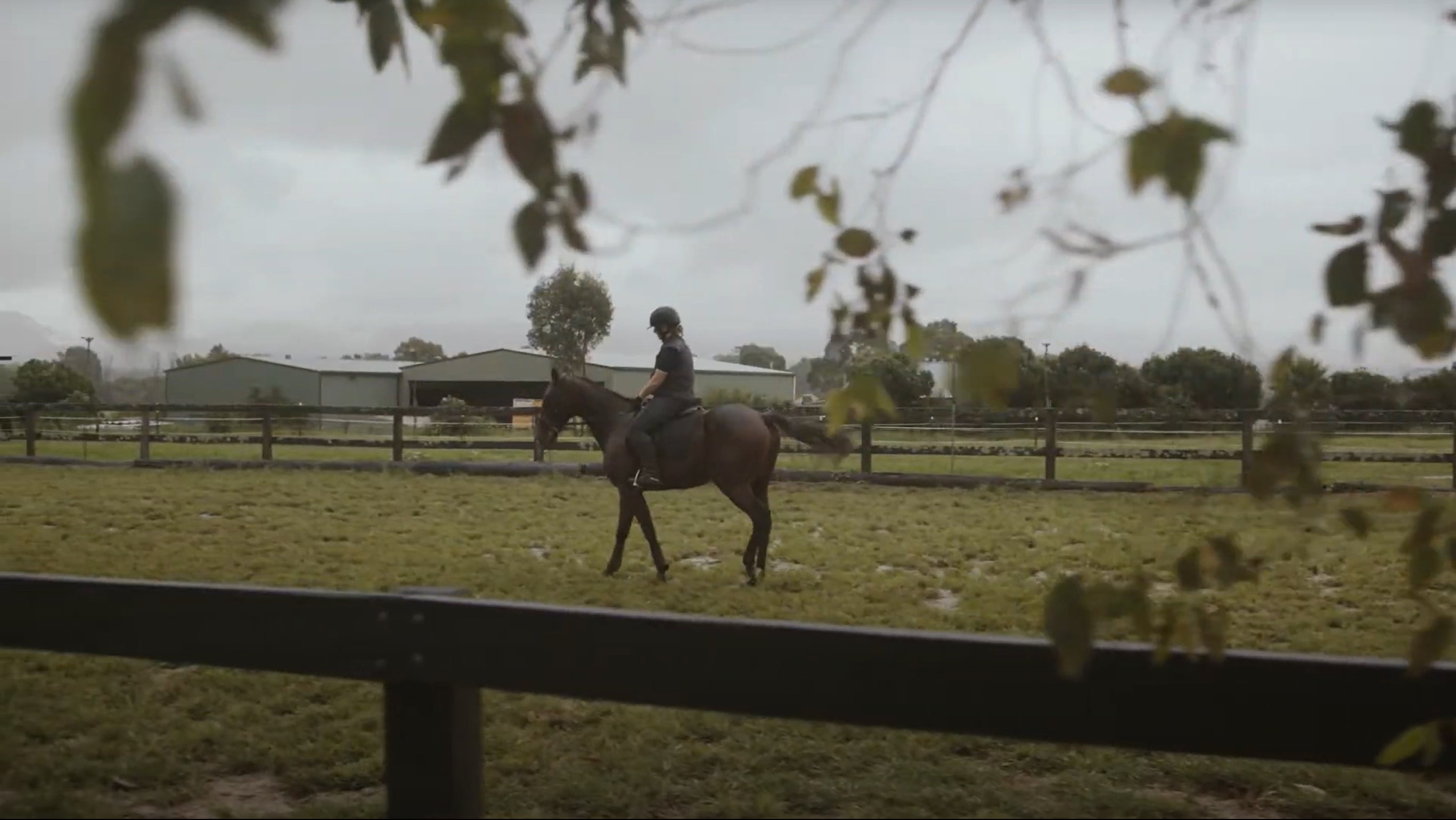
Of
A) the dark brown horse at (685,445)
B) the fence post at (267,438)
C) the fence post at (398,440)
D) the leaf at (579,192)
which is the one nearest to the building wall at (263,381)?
the fence post at (267,438)

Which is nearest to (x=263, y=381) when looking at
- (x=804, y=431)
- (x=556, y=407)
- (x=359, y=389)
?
(x=359, y=389)

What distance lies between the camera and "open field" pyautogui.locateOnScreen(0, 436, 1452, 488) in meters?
13.4

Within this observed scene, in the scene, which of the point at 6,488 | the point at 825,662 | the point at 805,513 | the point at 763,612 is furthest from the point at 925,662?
the point at 6,488

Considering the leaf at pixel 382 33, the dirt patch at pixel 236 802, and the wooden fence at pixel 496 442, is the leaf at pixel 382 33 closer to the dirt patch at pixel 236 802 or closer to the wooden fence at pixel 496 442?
the dirt patch at pixel 236 802

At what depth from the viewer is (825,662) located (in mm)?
1901

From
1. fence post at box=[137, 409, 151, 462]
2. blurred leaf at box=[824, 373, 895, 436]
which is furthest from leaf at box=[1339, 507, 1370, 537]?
fence post at box=[137, 409, 151, 462]

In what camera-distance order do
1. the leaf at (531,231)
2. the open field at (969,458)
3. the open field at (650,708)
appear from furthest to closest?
the open field at (969,458) → the open field at (650,708) → the leaf at (531,231)

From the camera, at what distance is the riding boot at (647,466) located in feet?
24.2

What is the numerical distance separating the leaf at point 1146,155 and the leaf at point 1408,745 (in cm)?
88

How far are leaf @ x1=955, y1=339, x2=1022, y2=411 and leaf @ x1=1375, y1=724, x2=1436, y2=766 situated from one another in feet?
2.39

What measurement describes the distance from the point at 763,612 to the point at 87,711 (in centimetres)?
334

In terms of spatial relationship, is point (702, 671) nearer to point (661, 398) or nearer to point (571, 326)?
point (661, 398)

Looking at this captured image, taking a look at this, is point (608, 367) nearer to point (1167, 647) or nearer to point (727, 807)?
point (727, 807)

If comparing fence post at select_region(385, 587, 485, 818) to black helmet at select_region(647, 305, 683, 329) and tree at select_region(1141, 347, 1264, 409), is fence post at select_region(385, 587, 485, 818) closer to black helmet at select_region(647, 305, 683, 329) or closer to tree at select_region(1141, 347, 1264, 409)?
tree at select_region(1141, 347, 1264, 409)
